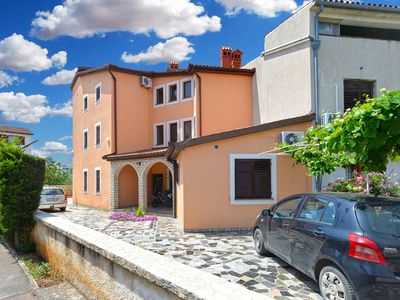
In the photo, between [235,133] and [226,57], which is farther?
[226,57]

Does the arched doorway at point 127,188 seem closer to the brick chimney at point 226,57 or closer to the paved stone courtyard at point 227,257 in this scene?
the paved stone courtyard at point 227,257

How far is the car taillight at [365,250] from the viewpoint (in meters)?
3.67

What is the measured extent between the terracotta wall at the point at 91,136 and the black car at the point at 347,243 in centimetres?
1528

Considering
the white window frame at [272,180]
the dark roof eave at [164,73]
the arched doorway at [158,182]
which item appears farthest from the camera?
the arched doorway at [158,182]

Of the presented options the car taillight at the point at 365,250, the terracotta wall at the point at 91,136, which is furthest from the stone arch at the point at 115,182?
the car taillight at the point at 365,250

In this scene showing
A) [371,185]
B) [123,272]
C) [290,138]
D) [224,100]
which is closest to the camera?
[123,272]

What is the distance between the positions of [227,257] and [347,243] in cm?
350

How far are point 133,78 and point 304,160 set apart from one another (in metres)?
13.5

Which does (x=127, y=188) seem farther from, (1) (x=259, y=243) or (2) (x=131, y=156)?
(1) (x=259, y=243)

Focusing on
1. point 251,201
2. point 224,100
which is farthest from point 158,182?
point 251,201

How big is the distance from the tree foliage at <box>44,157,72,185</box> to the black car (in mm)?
37815

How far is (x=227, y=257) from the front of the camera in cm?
699

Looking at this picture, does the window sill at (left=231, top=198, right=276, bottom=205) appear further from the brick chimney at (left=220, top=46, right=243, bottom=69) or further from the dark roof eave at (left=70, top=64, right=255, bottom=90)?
the brick chimney at (left=220, top=46, right=243, bottom=69)

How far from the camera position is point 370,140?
15.3 ft
